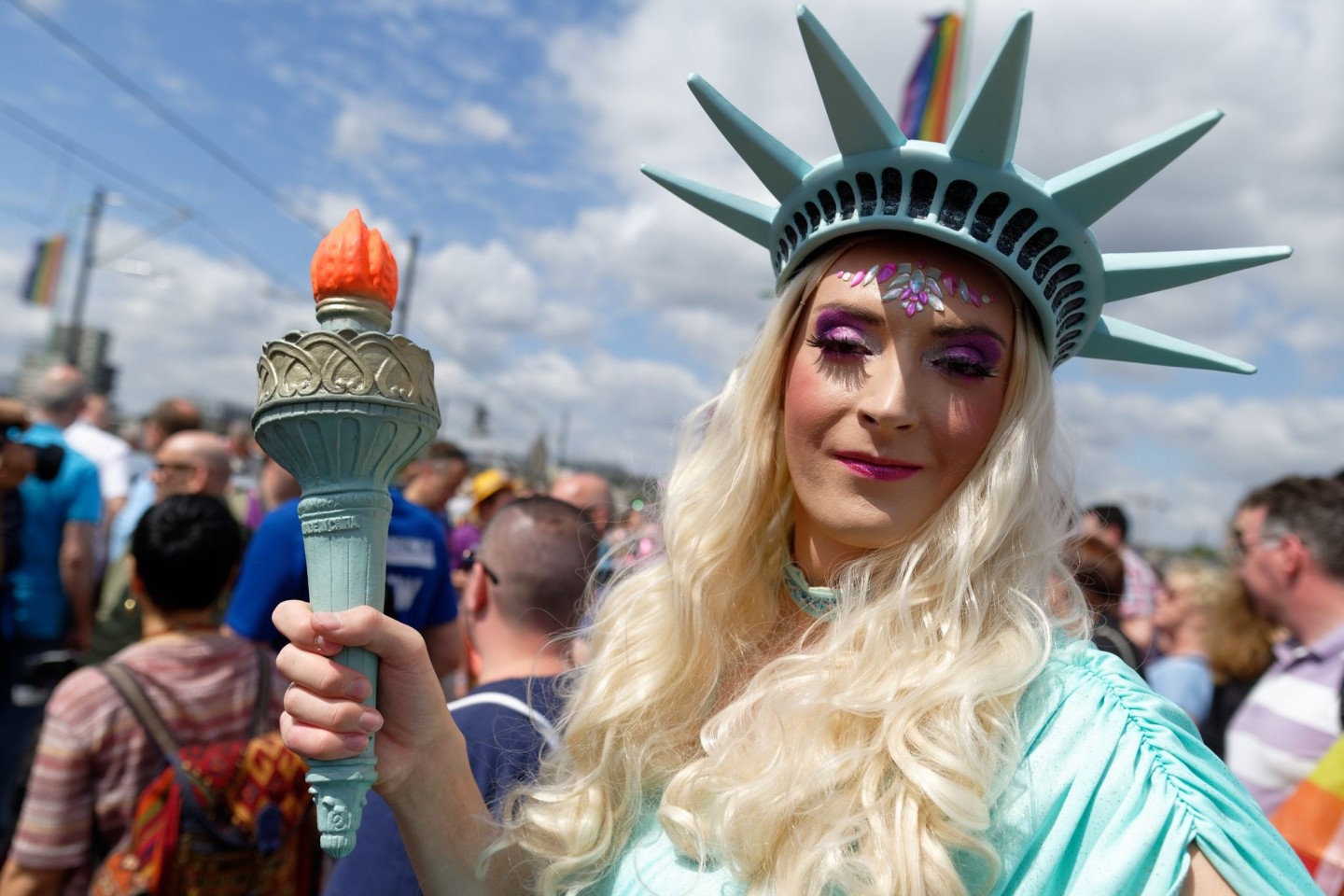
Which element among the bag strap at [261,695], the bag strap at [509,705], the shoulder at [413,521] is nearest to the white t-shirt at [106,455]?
the shoulder at [413,521]

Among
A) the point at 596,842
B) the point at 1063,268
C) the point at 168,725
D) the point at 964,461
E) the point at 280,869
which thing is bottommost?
the point at 280,869

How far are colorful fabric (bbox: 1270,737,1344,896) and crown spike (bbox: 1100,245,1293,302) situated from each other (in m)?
1.46

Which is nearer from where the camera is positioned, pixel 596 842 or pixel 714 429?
pixel 596 842

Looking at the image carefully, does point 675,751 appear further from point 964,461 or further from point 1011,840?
point 964,461

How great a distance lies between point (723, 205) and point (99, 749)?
2.22 metres

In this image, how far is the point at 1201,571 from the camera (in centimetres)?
569

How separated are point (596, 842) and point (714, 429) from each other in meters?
0.85

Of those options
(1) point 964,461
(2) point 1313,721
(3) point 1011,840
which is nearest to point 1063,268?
(1) point 964,461

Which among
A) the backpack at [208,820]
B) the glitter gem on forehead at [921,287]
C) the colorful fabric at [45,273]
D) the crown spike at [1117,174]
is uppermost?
the colorful fabric at [45,273]

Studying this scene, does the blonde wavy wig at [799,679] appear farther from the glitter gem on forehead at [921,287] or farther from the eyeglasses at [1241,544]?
the eyeglasses at [1241,544]

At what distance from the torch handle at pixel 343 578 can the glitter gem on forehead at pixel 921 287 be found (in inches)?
35.5

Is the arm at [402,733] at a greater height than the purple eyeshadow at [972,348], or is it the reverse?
the purple eyeshadow at [972,348]

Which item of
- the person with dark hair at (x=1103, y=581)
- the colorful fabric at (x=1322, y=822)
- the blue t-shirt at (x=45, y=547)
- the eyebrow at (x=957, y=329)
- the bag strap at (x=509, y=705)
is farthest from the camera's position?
the blue t-shirt at (x=45, y=547)

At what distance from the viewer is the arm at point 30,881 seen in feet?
8.07
